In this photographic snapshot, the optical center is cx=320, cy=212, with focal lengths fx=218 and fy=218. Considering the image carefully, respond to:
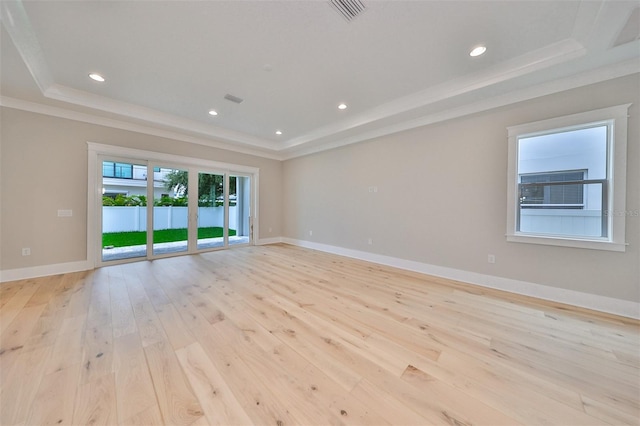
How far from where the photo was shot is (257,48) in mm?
2520

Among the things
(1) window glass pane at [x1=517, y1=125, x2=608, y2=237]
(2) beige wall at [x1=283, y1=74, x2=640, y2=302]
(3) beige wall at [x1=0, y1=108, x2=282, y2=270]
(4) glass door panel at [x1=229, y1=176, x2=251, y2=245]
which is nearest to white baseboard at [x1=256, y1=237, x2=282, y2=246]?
(4) glass door panel at [x1=229, y1=176, x2=251, y2=245]

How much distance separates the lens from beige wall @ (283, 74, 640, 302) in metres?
2.54

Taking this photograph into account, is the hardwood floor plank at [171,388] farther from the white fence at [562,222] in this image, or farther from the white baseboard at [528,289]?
the white fence at [562,222]

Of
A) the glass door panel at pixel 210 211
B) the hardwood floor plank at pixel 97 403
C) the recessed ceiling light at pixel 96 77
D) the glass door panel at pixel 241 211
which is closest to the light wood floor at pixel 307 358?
the hardwood floor plank at pixel 97 403

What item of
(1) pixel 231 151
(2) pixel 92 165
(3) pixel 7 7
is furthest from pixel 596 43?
(2) pixel 92 165

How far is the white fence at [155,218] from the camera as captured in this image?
4.37m

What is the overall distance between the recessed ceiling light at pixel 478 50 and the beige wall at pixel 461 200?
1.12 meters

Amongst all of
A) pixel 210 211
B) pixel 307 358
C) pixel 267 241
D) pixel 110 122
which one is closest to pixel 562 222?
pixel 307 358

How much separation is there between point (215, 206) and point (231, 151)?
1.54 meters

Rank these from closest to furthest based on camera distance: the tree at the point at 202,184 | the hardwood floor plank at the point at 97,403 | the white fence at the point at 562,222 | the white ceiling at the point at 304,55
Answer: the hardwood floor plank at the point at 97,403 < the white ceiling at the point at 304,55 < the white fence at the point at 562,222 < the tree at the point at 202,184

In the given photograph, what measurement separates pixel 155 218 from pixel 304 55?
454cm

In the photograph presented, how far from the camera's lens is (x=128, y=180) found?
4.57 meters

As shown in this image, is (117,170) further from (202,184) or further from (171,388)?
(171,388)

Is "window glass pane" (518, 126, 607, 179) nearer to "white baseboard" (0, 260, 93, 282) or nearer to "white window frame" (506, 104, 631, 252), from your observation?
"white window frame" (506, 104, 631, 252)
